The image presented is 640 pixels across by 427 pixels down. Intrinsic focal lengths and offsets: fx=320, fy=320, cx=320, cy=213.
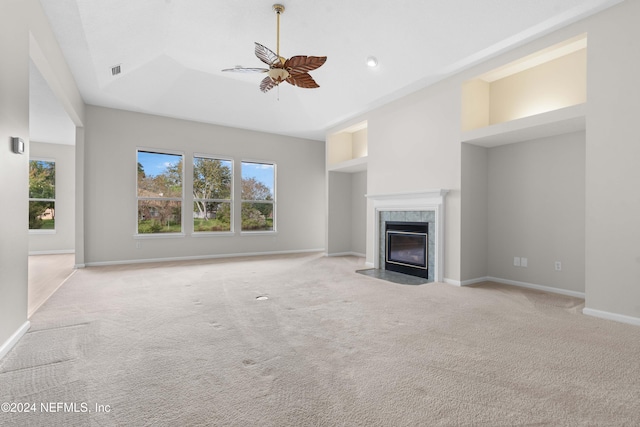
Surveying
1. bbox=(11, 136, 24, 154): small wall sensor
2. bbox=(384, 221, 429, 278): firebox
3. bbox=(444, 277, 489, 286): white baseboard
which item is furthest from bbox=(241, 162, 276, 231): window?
bbox=(11, 136, 24, 154): small wall sensor

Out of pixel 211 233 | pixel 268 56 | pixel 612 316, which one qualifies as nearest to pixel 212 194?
pixel 211 233

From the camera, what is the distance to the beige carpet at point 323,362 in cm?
169

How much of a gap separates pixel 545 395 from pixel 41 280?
6548 millimetres

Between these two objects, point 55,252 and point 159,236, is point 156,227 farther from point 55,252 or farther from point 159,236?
point 55,252

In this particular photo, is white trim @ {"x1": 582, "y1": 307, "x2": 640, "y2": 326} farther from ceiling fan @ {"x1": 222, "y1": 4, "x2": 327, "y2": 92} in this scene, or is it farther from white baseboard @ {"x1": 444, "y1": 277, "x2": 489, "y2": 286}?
ceiling fan @ {"x1": 222, "y1": 4, "x2": 327, "y2": 92}

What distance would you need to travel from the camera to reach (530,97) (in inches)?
176

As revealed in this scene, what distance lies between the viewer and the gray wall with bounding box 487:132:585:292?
13.7 feet

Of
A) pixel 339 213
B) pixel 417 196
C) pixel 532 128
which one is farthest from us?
pixel 339 213

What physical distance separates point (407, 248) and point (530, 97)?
9.55 ft

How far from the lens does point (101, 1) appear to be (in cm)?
357

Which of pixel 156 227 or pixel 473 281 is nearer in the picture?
pixel 473 281

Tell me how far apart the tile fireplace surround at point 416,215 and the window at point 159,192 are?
425 centimetres

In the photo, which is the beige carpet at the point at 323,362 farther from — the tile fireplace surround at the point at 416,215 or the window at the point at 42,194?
the window at the point at 42,194

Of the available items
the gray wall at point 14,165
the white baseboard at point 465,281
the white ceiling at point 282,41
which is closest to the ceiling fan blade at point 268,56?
the white ceiling at point 282,41
